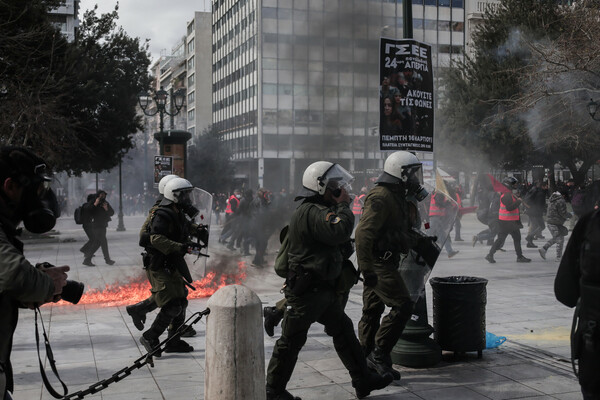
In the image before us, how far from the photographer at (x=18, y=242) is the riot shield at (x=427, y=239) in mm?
3210

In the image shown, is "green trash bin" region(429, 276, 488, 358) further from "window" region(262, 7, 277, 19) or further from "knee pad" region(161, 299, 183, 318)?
"window" region(262, 7, 277, 19)

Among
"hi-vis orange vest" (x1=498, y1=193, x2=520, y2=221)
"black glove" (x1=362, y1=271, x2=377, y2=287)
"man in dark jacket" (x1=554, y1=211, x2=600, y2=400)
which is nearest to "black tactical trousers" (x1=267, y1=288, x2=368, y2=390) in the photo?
"black glove" (x1=362, y1=271, x2=377, y2=287)

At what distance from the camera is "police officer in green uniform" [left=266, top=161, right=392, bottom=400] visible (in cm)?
421

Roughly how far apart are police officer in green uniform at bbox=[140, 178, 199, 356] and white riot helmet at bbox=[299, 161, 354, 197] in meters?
1.90

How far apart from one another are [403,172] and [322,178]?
0.89 m

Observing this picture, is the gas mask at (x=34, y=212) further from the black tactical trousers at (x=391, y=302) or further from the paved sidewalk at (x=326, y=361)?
the black tactical trousers at (x=391, y=302)

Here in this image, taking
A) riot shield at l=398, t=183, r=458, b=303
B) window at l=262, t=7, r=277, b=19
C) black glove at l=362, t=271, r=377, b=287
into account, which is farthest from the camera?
window at l=262, t=7, r=277, b=19

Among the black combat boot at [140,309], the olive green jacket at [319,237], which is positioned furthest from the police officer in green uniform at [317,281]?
the black combat boot at [140,309]

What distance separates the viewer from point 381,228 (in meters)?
4.84

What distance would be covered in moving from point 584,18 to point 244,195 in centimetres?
1102

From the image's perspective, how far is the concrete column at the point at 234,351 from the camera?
3.69 m

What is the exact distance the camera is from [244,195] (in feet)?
54.3

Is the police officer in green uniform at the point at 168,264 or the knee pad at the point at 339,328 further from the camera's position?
the police officer in green uniform at the point at 168,264

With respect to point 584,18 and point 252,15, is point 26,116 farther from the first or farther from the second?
point 584,18
